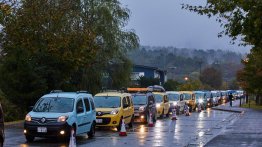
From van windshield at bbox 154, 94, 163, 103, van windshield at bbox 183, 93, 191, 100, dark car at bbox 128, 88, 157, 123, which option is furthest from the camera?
van windshield at bbox 183, 93, 191, 100

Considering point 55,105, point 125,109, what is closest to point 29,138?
point 55,105

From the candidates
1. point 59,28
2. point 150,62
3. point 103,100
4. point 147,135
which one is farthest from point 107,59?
point 150,62

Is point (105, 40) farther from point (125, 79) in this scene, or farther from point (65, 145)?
point (65, 145)

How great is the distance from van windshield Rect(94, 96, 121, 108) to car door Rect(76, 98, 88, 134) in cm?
533

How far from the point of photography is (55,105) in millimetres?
19984

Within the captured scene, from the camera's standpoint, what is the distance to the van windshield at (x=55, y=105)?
19672 millimetres

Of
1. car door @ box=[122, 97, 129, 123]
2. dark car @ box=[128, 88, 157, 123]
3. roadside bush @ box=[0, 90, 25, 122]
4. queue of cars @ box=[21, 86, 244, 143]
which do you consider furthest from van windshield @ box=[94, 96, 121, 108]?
roadside bush @ box=[0, 90, 25, 122]

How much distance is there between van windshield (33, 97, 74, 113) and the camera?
64.5 feet

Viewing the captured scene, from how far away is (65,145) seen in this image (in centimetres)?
1816

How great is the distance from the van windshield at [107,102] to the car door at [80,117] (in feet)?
17.5

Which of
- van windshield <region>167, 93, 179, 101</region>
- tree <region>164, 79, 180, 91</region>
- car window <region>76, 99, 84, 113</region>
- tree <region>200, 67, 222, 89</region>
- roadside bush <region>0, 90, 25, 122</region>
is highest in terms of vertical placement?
tree <region>200, 67, 222, 89</region>

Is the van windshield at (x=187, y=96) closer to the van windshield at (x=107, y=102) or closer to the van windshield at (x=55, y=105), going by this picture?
the van windshield at (x=107, y=102)

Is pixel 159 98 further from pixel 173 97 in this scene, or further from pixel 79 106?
pixel 79 106

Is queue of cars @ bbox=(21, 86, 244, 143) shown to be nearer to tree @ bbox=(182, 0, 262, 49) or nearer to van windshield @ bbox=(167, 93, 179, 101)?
tree @ bbox=(182, 0, 262, 49)
